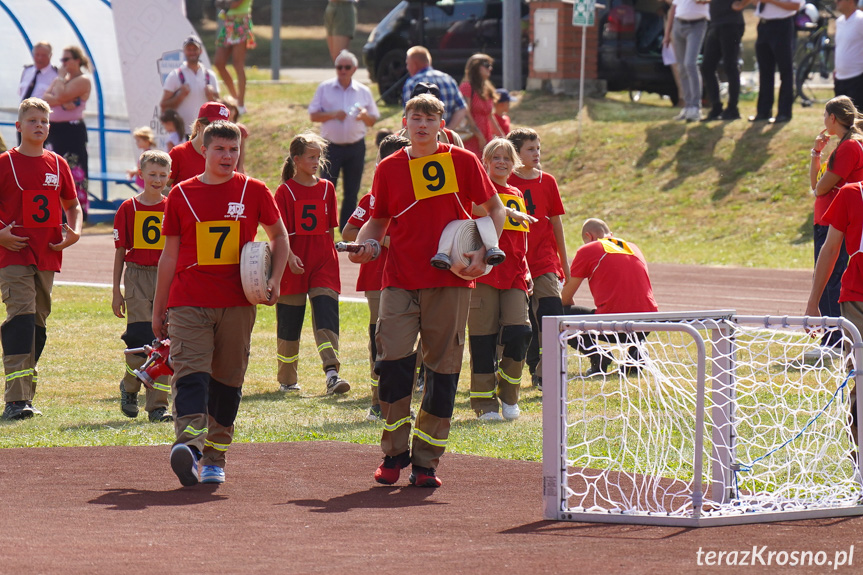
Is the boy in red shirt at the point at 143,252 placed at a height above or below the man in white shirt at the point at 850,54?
below

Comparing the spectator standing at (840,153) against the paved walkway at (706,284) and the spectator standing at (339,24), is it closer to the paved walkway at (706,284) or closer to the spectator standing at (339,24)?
the paved walkway at (706,284)

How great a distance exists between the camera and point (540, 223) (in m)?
9.91

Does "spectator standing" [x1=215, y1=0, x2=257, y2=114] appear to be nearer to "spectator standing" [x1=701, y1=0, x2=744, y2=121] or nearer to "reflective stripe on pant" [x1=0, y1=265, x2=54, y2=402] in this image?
"spectator standing" [x1=701, y1=0, x2=744, y2=121]

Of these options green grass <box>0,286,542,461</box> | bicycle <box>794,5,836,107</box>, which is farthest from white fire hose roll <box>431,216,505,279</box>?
bicycle <box>794,5,836,107</box>

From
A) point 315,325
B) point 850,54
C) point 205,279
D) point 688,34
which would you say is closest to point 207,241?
point 205,279

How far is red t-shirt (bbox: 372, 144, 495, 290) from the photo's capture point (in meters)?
6.92

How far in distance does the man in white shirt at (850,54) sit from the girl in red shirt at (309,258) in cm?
944

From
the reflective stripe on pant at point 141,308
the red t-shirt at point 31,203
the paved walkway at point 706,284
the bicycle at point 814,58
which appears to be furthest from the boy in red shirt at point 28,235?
the bicycle at point 814,58

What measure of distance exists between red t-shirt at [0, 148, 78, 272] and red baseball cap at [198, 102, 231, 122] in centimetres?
113

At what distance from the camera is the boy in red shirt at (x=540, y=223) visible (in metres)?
9.90

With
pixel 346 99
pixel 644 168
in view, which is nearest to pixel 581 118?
pixel 644 168

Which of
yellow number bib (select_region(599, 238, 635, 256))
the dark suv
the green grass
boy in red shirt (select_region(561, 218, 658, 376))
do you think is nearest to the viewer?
the green grass

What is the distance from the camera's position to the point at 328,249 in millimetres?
10391

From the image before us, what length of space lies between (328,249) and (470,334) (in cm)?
170
